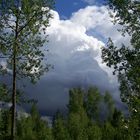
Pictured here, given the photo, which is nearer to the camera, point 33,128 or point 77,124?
point 77,124

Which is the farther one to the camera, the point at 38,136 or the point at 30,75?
the point at 38,136

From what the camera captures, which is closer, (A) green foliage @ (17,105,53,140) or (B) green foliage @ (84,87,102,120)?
(A) green foliage @ (17,105,53,140)

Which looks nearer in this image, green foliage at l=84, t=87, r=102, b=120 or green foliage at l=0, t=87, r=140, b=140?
green foliage at l=0, t=87, r=140, b=140

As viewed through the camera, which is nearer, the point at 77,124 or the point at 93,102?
the point at 77,124

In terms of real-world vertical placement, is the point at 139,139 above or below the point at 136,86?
below

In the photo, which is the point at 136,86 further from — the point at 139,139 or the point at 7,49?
the point at 7,49

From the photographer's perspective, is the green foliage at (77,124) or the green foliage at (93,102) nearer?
the green foliage at (77,124)

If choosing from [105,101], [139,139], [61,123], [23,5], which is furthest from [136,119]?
[105,101]

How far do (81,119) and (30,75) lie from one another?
99.2 meters

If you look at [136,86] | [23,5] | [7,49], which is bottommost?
[136,86]

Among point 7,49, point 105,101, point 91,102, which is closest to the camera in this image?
point 7,49

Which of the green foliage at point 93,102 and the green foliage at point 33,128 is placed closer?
the green foliage at point 33,128

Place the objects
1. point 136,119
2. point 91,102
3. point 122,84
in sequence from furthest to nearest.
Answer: point 91,102 < point 122,84 < point 136,119

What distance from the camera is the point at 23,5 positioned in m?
41.2
